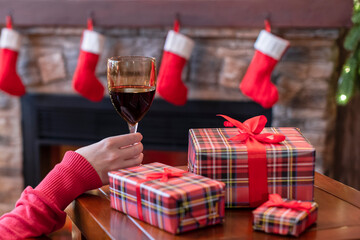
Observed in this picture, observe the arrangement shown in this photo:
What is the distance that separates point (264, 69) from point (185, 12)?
1.47 ft

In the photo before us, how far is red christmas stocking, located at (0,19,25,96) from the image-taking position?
2.25 m

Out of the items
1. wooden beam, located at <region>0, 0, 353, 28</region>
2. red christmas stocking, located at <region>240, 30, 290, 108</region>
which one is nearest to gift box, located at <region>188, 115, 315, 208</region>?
red christmas stocking, located at <region>240, 30, 290, 108</region>


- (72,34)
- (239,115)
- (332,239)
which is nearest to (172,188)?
(332,239)

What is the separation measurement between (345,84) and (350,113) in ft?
1.45

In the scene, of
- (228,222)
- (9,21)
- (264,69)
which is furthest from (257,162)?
(9,21)

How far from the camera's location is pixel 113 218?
0.78m

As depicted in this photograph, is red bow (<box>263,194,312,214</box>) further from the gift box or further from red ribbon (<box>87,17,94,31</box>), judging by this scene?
red ribbon (<box>87,17,94,31</box>)

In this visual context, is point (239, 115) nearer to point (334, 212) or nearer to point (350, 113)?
point (350, 113)

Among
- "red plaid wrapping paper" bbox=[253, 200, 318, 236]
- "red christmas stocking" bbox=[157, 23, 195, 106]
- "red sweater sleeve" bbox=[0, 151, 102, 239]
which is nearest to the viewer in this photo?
"red plaid wrapping paper" bbox=[253, 200, 318, 236]

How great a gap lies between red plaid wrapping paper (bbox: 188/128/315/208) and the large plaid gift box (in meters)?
0.04

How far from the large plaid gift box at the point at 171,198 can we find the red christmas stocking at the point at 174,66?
1332mm

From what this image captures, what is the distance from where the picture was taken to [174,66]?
209 centimetres

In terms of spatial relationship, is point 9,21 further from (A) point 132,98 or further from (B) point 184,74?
(A) point 132,98

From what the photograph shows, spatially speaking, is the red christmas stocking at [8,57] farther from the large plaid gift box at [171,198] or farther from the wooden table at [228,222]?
the large plaid gift box at [171,198]
